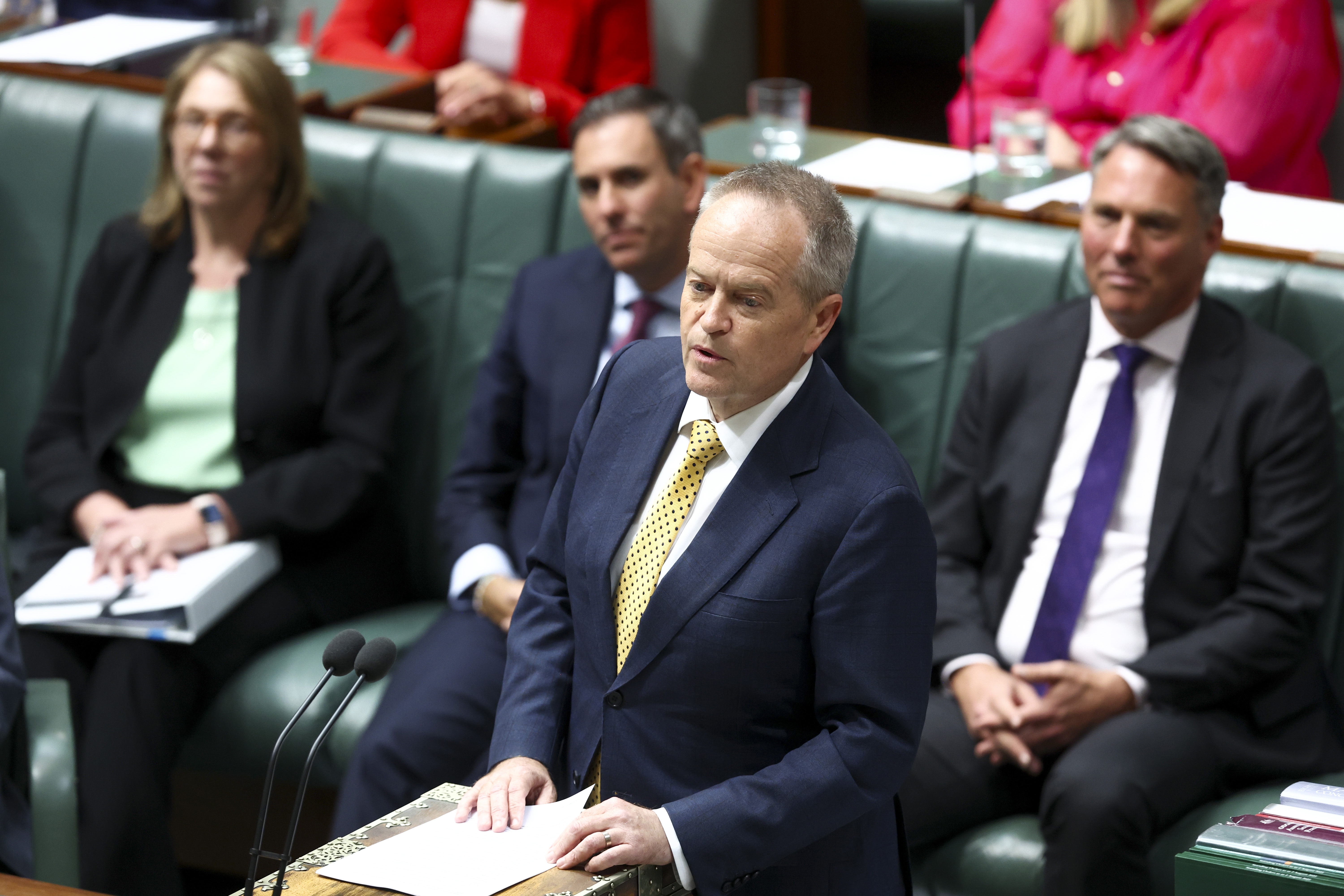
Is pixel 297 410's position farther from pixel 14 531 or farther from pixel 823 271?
pixel 823 271

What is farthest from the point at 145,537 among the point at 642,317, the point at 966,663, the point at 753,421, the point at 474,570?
the point at 753,421

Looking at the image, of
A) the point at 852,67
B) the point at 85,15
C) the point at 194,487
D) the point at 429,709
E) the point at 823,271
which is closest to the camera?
the point at 823,271

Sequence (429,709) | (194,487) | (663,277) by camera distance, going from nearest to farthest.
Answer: (429,709), (663,277), (194,487)

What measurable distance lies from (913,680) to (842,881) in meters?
0.23

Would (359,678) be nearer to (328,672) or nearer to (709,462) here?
(328,672)

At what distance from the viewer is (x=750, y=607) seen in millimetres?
1669

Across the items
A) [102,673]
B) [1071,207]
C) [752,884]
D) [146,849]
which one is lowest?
[146,849]

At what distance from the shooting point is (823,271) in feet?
5.45

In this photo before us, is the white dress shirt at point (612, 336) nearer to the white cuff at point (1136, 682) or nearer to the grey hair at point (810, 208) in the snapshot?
the white cuff at point (1136, 682)

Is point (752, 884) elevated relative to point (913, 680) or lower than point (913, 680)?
lower

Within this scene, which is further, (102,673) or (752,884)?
(102,673)

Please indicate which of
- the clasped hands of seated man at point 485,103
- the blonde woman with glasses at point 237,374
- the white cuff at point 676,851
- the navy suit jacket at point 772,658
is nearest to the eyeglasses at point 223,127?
the blonde woman with glasses at point 237,374

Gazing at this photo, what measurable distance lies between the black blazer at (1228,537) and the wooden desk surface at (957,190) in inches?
8.2

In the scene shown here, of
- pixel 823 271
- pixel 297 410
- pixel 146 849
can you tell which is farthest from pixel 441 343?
pixel 823 271
